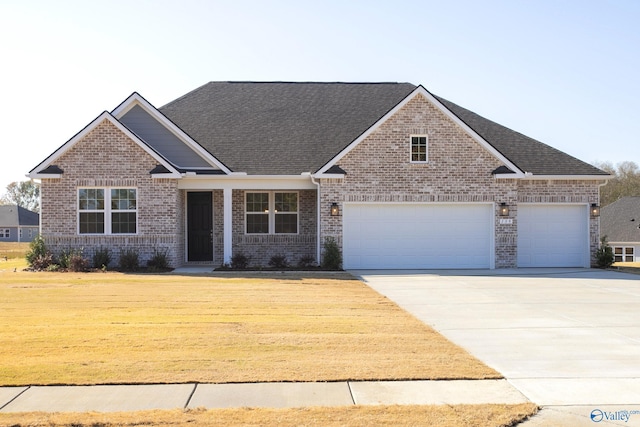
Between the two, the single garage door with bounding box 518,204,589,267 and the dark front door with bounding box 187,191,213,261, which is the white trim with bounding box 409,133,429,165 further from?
the dark front door with bounding box 187,191,213,261

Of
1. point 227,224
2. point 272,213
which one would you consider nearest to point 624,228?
point 272,213

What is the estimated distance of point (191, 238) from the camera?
23047mm

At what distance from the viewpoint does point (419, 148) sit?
21125 mm

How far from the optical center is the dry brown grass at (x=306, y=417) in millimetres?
5562

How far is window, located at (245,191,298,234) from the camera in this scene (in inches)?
911

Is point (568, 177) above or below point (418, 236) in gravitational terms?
above

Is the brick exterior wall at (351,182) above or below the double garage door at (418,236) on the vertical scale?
above

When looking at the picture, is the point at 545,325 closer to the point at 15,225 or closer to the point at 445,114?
the point at 445,114

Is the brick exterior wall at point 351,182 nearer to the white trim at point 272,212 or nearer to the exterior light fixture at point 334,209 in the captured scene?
the exterior light fixture at point 334,209

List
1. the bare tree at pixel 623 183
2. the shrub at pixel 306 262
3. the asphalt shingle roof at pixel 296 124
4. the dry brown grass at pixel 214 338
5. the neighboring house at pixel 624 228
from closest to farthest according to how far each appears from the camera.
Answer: the dry brown grass at pixel 214 338 < the shrub at pixel 306 262 < the asphalt shingle roof at pixel 296 124 < the neighboring house at pixel 624 228 < the bare tree at pixel 623 183

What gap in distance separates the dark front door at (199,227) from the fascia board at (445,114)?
188 inches

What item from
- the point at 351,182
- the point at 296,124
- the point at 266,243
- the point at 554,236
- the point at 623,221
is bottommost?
the point at 266,243

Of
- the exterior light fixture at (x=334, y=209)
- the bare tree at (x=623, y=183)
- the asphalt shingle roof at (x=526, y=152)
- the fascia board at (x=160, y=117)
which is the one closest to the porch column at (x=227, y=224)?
the fascia board at (x=160, y=117)

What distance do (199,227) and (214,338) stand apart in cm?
1451
